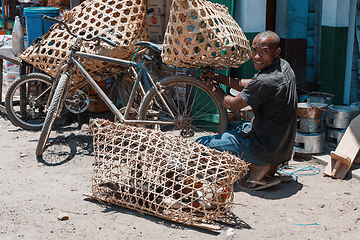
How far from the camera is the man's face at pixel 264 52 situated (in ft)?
12.8

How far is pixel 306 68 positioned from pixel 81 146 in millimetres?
3372

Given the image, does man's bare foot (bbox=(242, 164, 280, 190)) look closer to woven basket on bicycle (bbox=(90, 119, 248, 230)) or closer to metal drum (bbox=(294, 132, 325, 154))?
woven basket on bicycle (bbox=(90, 119, 248, 230))

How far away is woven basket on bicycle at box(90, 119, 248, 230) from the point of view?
11.6 feet

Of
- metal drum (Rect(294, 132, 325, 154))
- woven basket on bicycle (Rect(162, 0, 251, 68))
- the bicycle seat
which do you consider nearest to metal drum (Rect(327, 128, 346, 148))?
metal drum (Rect(294, 132, 325, 154))

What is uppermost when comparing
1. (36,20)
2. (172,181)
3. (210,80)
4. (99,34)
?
(36,20)

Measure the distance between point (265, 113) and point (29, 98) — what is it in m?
4.01

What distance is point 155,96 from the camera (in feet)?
16.7

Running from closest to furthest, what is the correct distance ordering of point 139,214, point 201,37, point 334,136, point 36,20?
point 139,214 < point 201,37 < point 334,136 < point 36,20

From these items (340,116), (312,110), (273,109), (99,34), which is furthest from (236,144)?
(99,34)

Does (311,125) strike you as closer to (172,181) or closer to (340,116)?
(340,116)

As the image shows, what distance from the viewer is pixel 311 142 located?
505cm

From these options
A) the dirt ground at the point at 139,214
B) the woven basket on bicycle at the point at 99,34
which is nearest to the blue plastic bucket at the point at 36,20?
the woven basket on bicycle at the point at 99,34

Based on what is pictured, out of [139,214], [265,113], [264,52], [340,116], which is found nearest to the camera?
[139,214]

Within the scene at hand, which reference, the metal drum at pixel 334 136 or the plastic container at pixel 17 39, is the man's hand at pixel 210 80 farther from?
the plastic container at pixel 17 39
